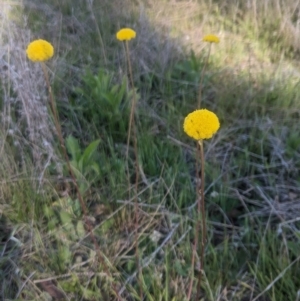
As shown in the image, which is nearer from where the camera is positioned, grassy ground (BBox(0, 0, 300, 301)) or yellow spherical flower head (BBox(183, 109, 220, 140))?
yellow spherical flower head (BBox(183, 109, 220, 140))

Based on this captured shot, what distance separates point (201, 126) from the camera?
74 cm

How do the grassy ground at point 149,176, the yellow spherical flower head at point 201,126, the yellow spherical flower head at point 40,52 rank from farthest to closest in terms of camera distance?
the grassy ground at point 149,176
the yellow spherical flower head at point 40,52
the yellow spherical flower head at point 201,126

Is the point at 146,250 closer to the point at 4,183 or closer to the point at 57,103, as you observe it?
the point at 4,183

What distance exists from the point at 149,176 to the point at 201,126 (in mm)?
761

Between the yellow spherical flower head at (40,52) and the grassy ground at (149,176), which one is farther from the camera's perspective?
the grassy ground at (149,176)

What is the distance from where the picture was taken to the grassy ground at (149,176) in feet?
3.83

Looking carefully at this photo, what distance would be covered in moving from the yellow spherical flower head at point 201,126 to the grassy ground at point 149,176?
0.49 metres

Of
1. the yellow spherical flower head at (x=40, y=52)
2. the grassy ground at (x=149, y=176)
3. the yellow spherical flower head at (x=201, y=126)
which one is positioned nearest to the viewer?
the yellow spherical flower head at (x=201, y=126)

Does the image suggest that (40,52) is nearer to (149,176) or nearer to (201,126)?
(201,126)

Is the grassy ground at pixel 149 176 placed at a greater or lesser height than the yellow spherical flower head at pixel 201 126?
lesser

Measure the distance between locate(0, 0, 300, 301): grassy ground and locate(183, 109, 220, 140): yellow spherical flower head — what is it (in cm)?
49

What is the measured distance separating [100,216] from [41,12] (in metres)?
1.49

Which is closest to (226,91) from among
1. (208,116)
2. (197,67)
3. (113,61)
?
(197,67)

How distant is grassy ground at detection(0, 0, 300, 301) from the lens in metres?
1.17
